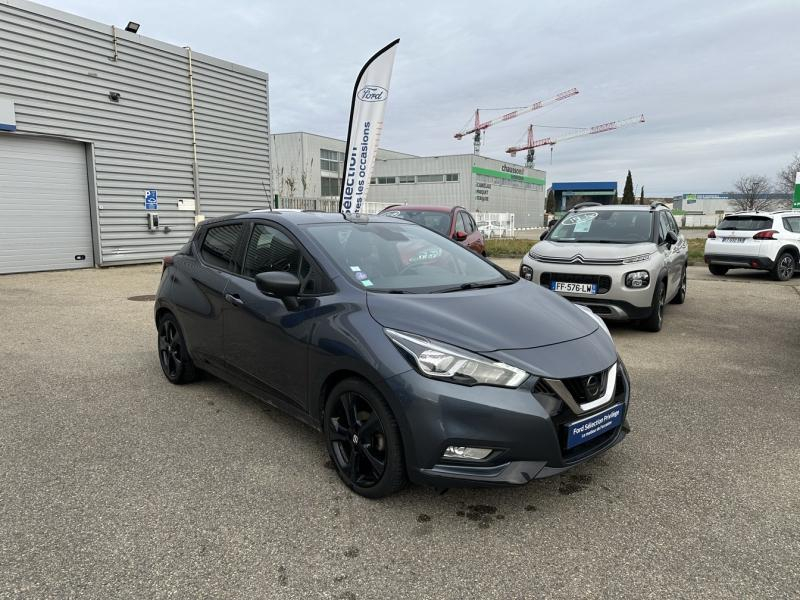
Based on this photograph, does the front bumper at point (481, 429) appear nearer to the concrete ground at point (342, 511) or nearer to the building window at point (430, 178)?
the concrete ground at point (342, 511)

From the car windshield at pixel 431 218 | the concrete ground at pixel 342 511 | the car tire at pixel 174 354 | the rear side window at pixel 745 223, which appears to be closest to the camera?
the concrete ground at pixel 342 511

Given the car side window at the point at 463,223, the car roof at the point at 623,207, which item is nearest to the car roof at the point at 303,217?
the car roof at the point at 623,207

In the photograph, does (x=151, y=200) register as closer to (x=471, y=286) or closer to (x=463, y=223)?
(x=463, y=223)

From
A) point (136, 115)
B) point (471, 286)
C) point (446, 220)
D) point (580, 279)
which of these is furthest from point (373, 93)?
point (471, 286)

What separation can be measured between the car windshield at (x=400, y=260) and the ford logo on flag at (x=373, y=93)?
24.1 ft

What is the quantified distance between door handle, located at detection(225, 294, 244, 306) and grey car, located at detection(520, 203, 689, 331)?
4.23 metres

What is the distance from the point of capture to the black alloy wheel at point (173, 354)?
4.50m

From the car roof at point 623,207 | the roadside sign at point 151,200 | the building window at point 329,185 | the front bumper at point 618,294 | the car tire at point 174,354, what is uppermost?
the building window at point 329,185

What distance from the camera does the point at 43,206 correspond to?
484 inches

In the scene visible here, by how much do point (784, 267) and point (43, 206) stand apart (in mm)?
16467

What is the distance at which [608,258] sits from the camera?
21.1 ft

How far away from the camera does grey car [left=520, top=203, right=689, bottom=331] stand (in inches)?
250

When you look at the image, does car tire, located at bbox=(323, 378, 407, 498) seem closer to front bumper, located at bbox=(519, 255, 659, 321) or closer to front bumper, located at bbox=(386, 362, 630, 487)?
front bumper, located at bbox=(386, 362, 630, 487)

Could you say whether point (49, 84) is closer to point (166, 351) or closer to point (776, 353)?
point (166, 351)
